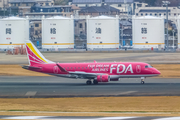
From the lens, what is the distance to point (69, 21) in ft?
386

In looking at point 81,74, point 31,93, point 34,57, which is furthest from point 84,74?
point 31,93

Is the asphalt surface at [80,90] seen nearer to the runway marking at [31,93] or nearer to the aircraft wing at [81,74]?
the runway marking at [31,93]

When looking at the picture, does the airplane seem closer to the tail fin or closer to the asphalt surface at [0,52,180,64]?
the tail fin

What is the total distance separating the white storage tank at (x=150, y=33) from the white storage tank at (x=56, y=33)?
23.3 meters

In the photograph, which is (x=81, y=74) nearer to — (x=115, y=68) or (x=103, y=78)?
(x=103, y=78)

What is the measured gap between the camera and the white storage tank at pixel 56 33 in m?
115

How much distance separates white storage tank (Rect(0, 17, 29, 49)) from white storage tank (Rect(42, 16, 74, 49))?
8.09 meters

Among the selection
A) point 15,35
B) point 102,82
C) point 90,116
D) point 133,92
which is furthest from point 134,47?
point 90,116

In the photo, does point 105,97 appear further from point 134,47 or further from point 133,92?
point 134,47

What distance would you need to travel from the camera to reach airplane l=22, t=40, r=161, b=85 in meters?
44.7

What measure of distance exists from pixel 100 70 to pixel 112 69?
1.64m

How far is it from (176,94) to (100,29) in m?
78.5

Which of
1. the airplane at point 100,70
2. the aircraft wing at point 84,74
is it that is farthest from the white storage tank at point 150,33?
the aircraft wing at point 84,74

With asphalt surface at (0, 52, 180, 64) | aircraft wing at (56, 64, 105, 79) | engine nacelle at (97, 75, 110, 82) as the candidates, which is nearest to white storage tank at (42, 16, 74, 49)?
asphalt surface at (0, 52, 180, 64)
